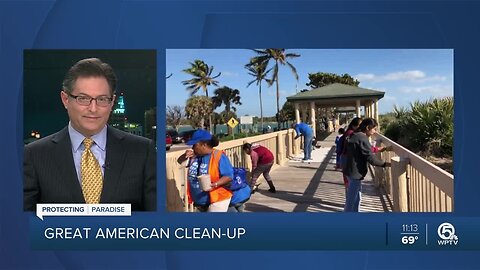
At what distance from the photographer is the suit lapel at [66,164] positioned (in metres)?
2.37

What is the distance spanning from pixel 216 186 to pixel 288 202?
459 mm

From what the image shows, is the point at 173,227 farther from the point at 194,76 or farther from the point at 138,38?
the point at 138,38

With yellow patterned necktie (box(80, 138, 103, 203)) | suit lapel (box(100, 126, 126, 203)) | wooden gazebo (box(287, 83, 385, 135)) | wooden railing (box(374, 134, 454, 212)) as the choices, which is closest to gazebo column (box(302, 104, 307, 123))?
wooden gazebo (box(287, 83, 385, 135))

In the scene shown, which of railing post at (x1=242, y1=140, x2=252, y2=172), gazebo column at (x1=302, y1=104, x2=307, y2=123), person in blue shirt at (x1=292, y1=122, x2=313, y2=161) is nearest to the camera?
gazebo column at (x1=302, y1=104, x2=307, y2=123)

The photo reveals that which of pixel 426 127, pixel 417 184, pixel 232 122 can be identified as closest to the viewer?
pixel 232 122

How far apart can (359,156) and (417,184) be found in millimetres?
436

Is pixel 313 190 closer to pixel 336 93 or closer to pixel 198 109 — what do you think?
pixel 336 93

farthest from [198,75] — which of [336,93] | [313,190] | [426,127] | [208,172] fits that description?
[426,127]

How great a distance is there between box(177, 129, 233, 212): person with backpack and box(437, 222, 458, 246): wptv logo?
1.15 meters

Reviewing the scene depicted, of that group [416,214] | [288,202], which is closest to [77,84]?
[288,202]

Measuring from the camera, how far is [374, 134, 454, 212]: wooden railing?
242cm

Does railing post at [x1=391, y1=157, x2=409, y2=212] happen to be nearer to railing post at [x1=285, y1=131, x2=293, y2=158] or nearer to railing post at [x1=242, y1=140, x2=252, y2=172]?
railing post at [x1=285, y1=131, x2=293, y2=158]

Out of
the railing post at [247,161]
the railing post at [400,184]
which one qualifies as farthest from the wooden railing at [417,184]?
the railing post at [247,161]

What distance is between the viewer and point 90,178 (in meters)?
2.38
